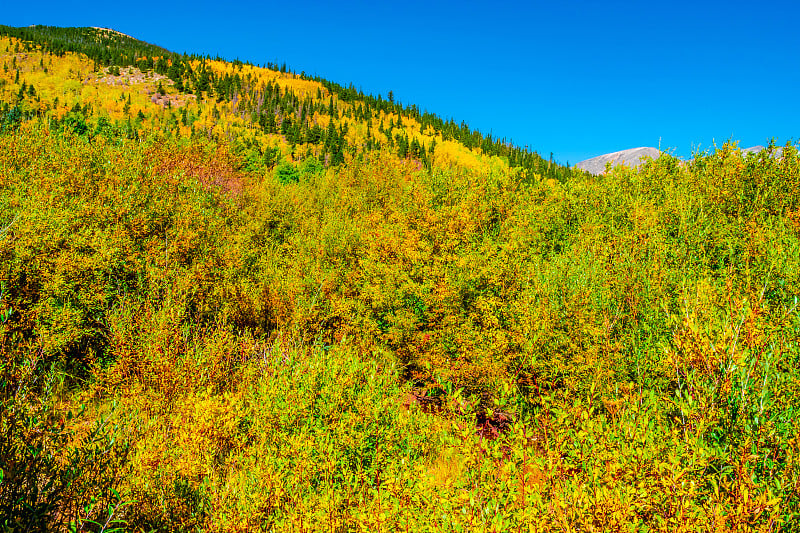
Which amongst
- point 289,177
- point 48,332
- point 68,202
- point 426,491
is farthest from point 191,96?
point 426,491

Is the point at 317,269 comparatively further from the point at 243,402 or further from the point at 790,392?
the point at 790,392

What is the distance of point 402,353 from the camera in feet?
73.2

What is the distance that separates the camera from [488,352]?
55.2 feet

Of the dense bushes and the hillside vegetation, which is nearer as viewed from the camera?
the hillside vegetation

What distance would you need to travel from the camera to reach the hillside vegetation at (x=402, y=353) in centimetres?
639

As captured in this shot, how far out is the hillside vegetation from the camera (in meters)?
6.39

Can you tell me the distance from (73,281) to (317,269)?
12275mm

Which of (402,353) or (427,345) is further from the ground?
(427,345)

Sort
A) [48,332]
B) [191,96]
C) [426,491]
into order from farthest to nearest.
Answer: [191,96] < [48,332] < [426,491]

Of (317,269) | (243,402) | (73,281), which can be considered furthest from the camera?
(317,269)

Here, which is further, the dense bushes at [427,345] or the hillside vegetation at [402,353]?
the dense bushes at [427,345]

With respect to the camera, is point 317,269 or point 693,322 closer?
point 693,322

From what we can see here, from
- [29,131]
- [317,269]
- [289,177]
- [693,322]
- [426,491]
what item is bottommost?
[426,491]

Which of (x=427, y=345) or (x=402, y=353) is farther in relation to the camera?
(x=402, y=353)
